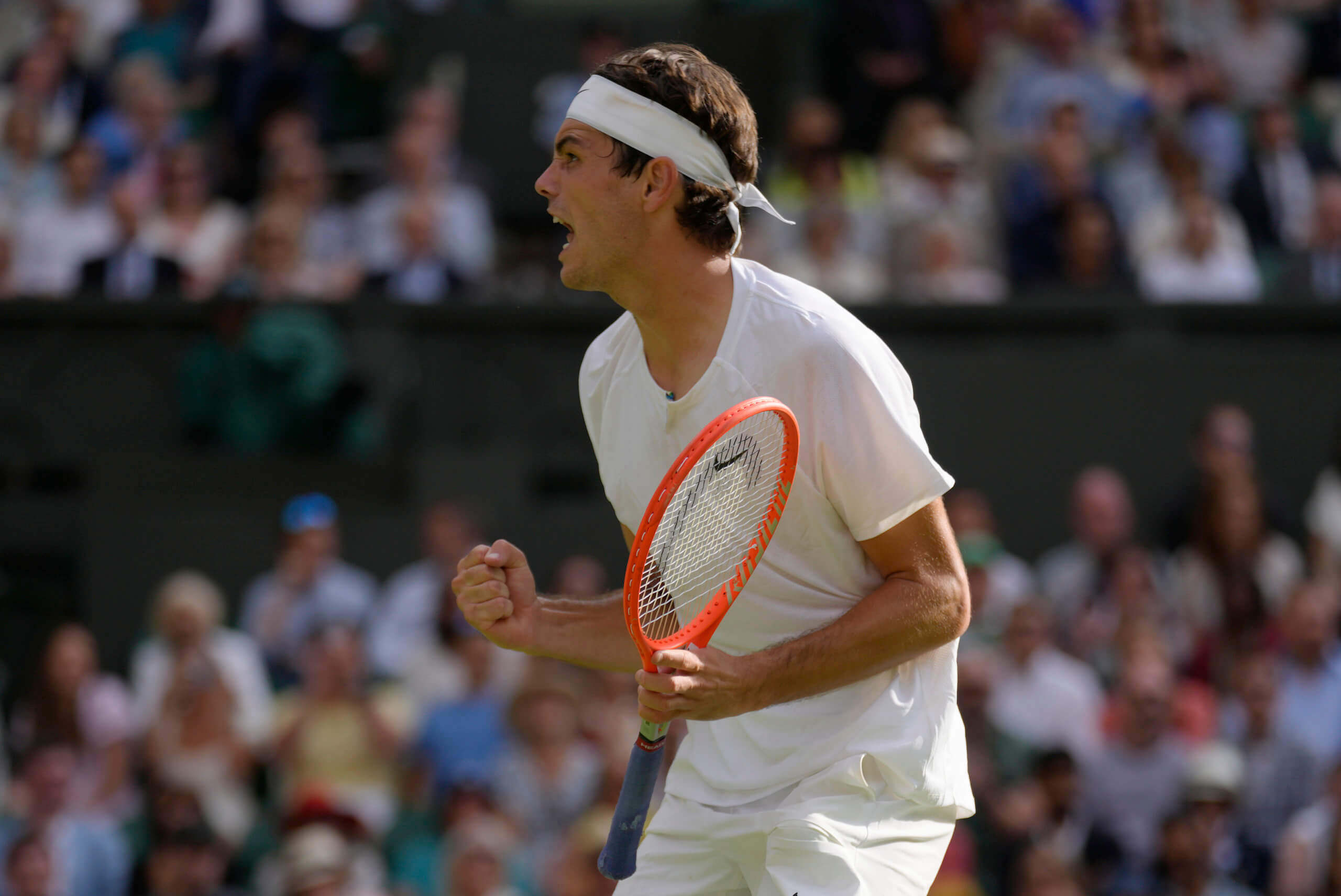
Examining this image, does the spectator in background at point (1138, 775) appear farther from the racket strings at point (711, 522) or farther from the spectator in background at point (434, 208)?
the racket strings at point (711, 522)

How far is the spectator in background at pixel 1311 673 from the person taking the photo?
7.66 metres

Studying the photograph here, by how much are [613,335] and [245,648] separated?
4562 mm

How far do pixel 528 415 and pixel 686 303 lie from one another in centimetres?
606

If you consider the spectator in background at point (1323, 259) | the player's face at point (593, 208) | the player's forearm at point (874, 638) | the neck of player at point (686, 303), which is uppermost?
the player's face at point (593, 208)

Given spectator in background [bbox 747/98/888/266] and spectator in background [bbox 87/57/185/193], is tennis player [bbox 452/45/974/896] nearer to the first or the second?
spectator in background [bbox 747/98/888/266]

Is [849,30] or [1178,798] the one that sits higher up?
[849,30]

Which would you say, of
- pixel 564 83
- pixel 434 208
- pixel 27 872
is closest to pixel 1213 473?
pixel 434 208

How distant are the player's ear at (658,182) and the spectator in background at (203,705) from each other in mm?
4390

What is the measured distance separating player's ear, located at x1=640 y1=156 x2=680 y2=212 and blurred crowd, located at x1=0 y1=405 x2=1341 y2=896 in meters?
3.74

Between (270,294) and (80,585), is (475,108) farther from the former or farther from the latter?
(80,585)

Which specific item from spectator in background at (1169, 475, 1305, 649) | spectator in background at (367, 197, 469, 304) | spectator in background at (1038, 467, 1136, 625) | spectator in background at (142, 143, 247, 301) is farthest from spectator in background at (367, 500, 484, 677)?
spectator in background at (1169, 475, 1305, 649)

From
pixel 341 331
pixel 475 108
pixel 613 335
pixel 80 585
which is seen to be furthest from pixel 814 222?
pixel 613 335

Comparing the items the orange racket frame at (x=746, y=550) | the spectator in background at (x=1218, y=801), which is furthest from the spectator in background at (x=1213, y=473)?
the orange racket frame at (x=746, y=550)

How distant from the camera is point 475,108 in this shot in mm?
11875
